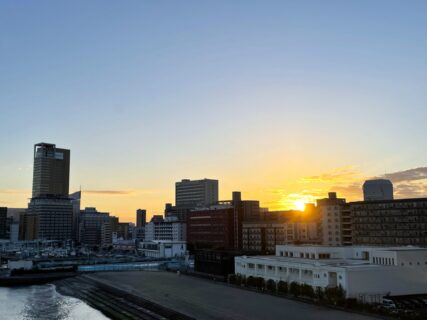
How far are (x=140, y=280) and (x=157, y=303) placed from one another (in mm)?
33013

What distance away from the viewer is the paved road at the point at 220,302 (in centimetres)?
5253

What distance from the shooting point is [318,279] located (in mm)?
63750

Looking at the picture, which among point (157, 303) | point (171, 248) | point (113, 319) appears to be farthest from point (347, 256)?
point (171, 248)

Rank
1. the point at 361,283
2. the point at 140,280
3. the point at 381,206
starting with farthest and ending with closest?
1. the point at 381,206
2. the point at 140,280
3. the point at 361,283

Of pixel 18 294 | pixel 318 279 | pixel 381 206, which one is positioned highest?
pixel 381 206

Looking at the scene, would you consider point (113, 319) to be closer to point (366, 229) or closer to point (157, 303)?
point (157, 303)

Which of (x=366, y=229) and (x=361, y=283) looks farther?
(x=366, y=229)

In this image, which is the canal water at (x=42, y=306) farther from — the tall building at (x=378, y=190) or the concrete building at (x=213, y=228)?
the tall building at (x=378, y=190)

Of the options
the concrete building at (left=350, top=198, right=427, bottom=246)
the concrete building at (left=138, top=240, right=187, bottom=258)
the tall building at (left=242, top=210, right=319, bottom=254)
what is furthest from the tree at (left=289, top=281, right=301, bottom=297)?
the concrete building at (left=138, top=240, right=187, bottom=258)

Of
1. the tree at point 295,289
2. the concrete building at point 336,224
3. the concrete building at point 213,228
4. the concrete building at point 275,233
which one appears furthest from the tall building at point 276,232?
the tree at point 295,289

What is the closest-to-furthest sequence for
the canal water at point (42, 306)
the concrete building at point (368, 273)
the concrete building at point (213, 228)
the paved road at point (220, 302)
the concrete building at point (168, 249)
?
the paved road at point (220, 302) < the concrete building at point (368, 273) < the canal water at point (42, 306) < the concrete building at point (213, 228) < the concrete building at point (168, 249)

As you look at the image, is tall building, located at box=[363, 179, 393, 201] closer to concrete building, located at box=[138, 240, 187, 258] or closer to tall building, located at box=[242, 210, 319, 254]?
tall building, located at box=[242, 210, 319, 254]

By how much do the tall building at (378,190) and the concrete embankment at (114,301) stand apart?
287ft

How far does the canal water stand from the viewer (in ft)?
226
